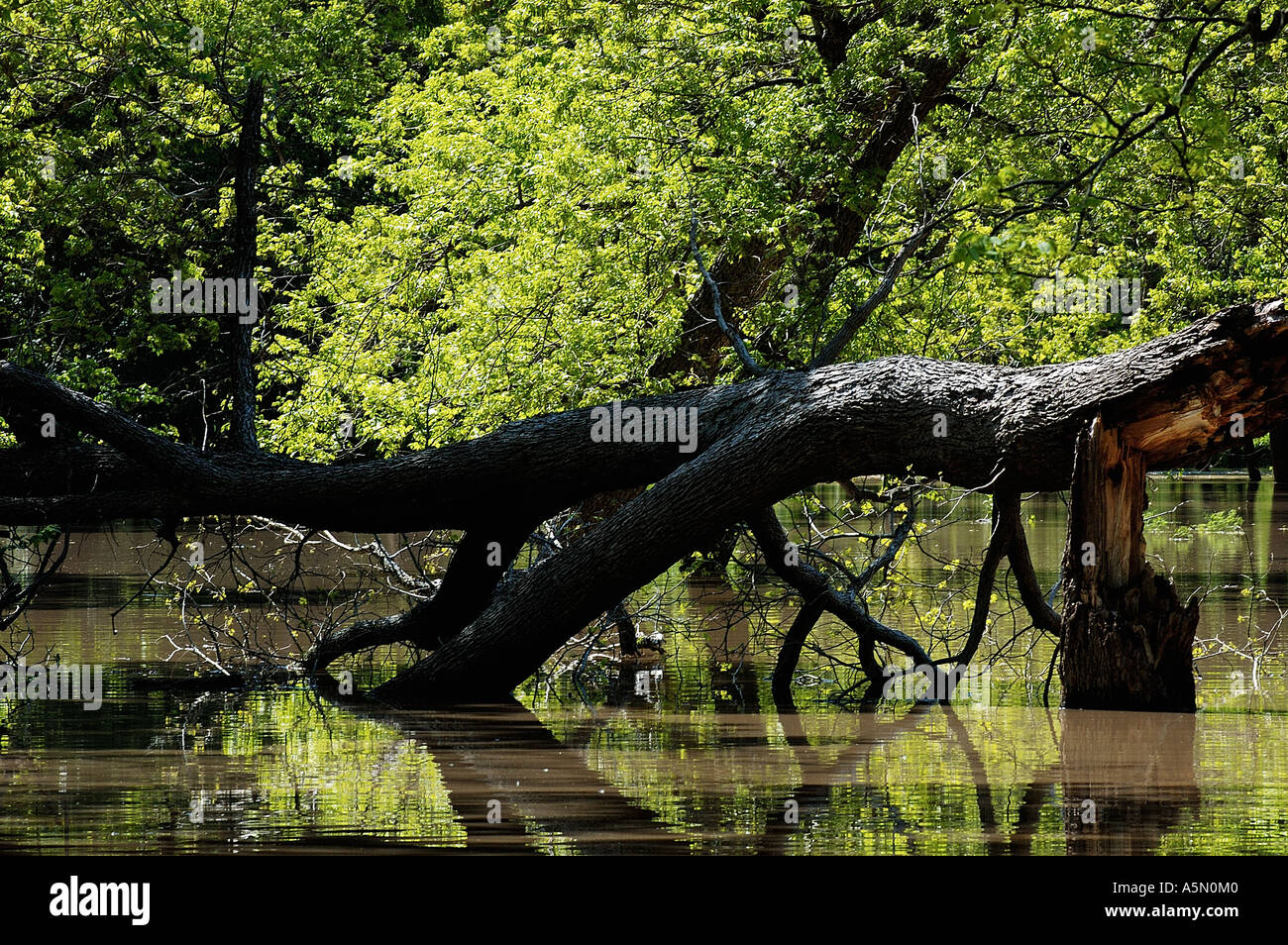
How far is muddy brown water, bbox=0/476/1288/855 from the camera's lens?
6.53 meters

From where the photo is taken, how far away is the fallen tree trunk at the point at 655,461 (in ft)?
28.8

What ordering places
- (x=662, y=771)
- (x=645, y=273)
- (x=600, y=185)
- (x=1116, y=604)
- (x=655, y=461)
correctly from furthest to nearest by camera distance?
(x=600, y=185)
(x=645, y=273)
(x=655, y=461)
(x=1116, y=604)
(x=662, y=771)

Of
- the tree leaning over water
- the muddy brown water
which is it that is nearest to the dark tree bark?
the tree leaning over water

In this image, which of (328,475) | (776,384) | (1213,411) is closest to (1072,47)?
(776,384)

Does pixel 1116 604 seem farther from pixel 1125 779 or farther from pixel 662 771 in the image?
pixel 662 771

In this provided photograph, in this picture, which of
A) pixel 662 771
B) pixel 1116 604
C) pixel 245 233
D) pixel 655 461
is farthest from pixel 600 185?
pixel 662 771

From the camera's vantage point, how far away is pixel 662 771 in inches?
329

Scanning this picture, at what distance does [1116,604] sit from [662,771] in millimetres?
2881

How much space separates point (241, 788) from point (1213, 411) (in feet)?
18.1

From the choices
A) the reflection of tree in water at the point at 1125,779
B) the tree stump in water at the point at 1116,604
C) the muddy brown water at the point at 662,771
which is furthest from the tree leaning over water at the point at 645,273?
the muddy brown water at the point at 662,771

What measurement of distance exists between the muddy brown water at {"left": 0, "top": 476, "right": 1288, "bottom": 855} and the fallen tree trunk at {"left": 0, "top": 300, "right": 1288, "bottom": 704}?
0.87 metres

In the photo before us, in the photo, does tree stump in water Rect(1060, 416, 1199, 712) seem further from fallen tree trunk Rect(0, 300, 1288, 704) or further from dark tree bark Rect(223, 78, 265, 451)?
dark tree bark Rect(223, 78, 265, 451)

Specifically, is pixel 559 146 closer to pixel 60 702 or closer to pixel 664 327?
pixel 664 327

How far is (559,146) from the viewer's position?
56.1 feet
